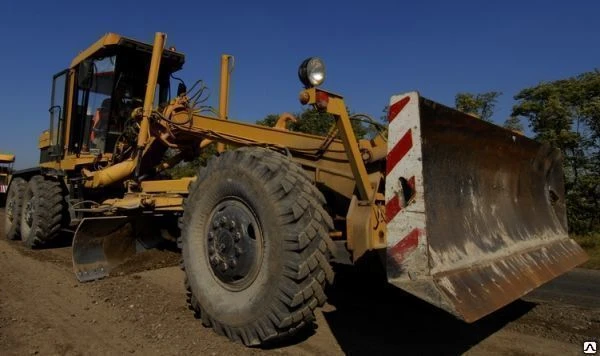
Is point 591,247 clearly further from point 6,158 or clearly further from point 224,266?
point 6,158

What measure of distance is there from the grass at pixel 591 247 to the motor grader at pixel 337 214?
3.53 meters

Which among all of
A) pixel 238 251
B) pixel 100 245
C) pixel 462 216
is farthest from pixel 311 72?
pixel 100 245

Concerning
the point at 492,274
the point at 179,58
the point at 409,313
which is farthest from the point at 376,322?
the point at 179,58

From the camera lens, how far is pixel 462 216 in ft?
11.8

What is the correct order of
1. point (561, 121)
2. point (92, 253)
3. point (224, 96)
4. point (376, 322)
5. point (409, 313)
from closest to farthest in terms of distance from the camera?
point (376, 322) → point (409, 313) → point (92, 253) → point (224, 96) → point (561, 121)

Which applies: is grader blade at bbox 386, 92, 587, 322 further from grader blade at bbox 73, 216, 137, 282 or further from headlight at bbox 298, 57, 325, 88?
grader blade at bbox 73, 216, 137, 282

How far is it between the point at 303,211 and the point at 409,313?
1.89 meters

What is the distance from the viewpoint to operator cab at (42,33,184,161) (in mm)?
7215

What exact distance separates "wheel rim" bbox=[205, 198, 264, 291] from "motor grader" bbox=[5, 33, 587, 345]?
0.01 meters

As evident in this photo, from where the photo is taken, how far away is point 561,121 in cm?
1327

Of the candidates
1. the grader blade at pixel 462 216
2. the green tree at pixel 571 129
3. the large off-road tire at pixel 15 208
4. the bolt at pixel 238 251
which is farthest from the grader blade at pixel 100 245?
the green tree at pixel 571 129

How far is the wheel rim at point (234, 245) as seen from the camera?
3582 millimetres

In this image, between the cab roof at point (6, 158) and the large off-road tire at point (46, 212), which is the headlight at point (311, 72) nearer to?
the large off-road tire at point (46, 212)

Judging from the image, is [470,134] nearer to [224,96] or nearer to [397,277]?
[397,277]
